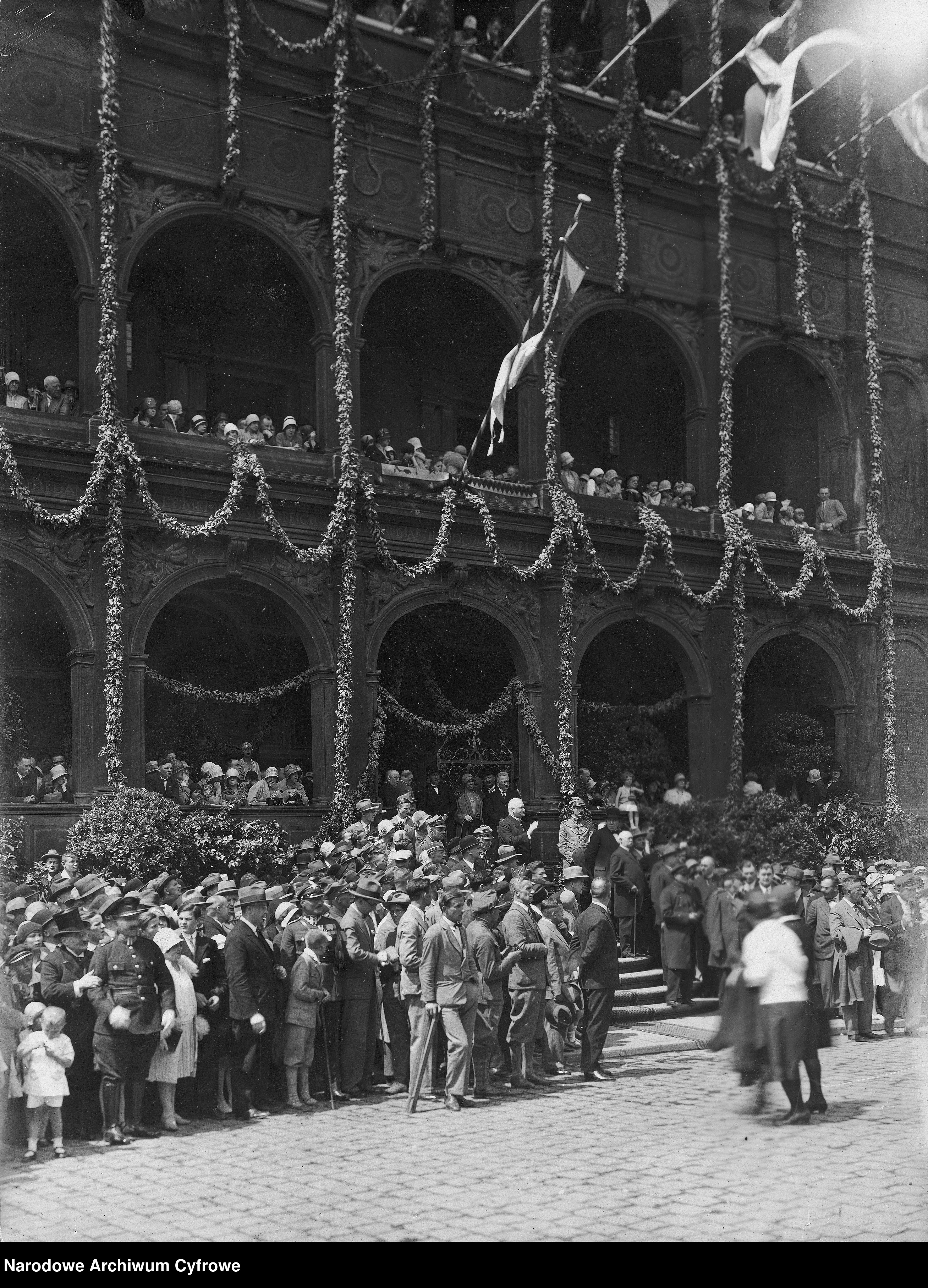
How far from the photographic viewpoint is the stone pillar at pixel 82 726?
1802 cm

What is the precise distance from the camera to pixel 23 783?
1788 cm

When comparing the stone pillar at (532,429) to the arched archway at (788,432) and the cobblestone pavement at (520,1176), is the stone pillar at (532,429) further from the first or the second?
the cobblestone pavement at (520,1176)

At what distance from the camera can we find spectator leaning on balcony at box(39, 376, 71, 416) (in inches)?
738

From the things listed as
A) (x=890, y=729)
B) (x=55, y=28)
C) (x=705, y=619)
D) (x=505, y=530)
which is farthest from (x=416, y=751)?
(x=55, y=28)

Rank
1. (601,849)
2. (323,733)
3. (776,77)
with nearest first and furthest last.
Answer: (601,849) → (776,77) → (323,733)

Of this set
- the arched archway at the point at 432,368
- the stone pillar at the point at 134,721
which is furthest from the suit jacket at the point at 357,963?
the arched archway at the point at 432,368

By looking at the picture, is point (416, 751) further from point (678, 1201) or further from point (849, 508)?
point (678, 1201)

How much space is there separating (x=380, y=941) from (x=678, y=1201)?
5435 mm

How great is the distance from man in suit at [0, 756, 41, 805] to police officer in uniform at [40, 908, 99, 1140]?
7517 millimetres

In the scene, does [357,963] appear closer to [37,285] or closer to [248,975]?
[248,975]

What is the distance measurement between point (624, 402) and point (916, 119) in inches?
409

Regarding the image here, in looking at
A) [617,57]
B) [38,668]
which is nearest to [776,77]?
[617,57]

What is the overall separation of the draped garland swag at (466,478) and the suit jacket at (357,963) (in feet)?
22.2

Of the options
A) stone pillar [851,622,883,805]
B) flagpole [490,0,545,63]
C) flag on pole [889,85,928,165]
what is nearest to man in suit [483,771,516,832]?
stone pillar [851,622,883,805]
